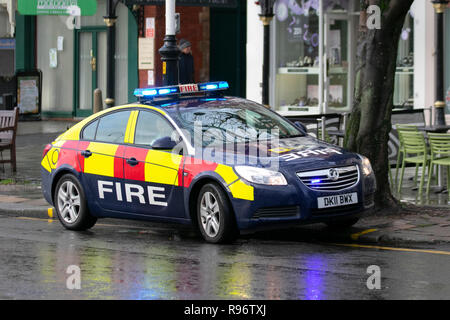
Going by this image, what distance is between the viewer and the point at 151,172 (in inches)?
440

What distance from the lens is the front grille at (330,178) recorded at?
1039 cm

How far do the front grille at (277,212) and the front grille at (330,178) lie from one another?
28 centimetres

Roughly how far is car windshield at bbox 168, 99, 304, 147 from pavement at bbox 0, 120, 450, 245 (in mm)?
1164

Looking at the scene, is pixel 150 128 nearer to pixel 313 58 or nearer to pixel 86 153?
pixel 86 153

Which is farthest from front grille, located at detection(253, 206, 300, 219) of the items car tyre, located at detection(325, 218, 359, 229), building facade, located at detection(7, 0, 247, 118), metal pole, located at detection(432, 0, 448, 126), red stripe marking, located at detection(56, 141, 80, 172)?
building facade, located at detection(7, 0, 247, 118)

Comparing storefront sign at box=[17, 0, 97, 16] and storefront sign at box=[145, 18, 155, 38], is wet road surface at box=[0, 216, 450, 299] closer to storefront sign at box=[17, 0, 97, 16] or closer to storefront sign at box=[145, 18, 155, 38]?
storefront sign at box=[17, 0, 97, 16]

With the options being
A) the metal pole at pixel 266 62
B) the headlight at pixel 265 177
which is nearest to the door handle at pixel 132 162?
the headlight at pixel 265 177

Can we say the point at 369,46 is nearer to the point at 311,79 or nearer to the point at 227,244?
the point at 227,244

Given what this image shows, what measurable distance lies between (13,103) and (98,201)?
17.2 metres

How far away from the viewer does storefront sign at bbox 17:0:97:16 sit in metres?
23.1

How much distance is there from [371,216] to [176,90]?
2.67 meters

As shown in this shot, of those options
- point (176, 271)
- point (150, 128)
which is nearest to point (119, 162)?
point (150, 128)
